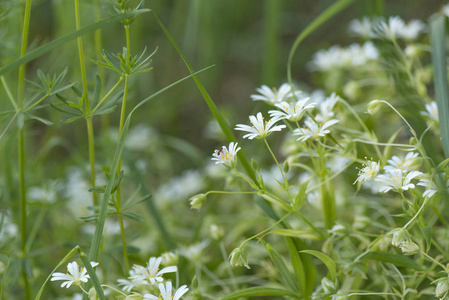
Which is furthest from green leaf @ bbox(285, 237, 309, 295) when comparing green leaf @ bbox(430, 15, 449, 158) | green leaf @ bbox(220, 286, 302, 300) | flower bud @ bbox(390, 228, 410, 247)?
green leaf @ bbox(430, 15, 449, 158)

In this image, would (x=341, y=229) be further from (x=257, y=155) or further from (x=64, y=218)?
(x=64, y=218)

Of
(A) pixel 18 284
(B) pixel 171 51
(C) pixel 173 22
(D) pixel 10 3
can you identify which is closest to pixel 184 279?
(A) pixel 18 284

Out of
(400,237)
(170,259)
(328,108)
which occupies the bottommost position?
(170,259)

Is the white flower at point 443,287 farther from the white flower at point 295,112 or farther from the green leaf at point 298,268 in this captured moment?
the white flower at point 295,112

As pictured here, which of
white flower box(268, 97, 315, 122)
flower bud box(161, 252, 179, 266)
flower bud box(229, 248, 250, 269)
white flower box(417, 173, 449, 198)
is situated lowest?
flower bud box(161, 252, 179, 266)

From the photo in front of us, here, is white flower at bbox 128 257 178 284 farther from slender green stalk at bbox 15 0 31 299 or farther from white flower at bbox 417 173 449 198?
white flower at bbox 417 173 449 198

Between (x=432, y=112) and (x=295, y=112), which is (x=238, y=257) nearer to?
(x=295, y=112)

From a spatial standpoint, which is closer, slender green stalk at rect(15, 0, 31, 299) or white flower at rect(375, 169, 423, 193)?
white flower at rect(375, 169, 423, 193)

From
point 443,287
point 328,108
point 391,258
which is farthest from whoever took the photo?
point 328,108

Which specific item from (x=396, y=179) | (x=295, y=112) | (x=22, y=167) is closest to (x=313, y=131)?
(x=295, y=112)
